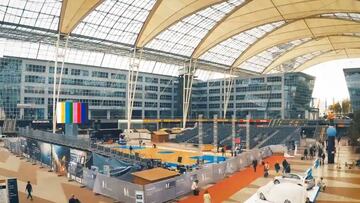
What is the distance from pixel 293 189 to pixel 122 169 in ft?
47.4

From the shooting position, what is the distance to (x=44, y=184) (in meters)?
29.4

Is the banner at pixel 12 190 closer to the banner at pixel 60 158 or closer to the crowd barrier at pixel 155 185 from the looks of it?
the crowd barrier at pixel 155 185

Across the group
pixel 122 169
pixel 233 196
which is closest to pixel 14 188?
pixel 122 169

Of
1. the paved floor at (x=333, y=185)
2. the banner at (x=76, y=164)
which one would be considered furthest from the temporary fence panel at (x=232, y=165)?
the banner at (x=76, y=164)

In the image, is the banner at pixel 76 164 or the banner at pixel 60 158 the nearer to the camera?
the banner at pixel 76 164

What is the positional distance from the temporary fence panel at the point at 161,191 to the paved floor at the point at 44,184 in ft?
13.1

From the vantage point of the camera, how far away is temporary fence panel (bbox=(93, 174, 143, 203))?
70.4 ft

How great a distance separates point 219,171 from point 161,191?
29.3 ft

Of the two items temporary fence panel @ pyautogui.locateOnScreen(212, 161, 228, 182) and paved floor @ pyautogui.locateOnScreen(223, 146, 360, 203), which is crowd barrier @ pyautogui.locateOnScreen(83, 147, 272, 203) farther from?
paved floor @ pyautogui.locateOnScreen(223, 146, 360, 203)

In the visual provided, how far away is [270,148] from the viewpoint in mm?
45969

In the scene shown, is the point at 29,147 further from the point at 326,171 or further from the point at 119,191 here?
the point at 326,171

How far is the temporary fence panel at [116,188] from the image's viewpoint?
70.4 feet

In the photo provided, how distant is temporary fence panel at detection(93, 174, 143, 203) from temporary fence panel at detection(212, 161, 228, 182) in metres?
8.91

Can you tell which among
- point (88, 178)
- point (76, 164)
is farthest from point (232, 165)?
point (76, 164)
